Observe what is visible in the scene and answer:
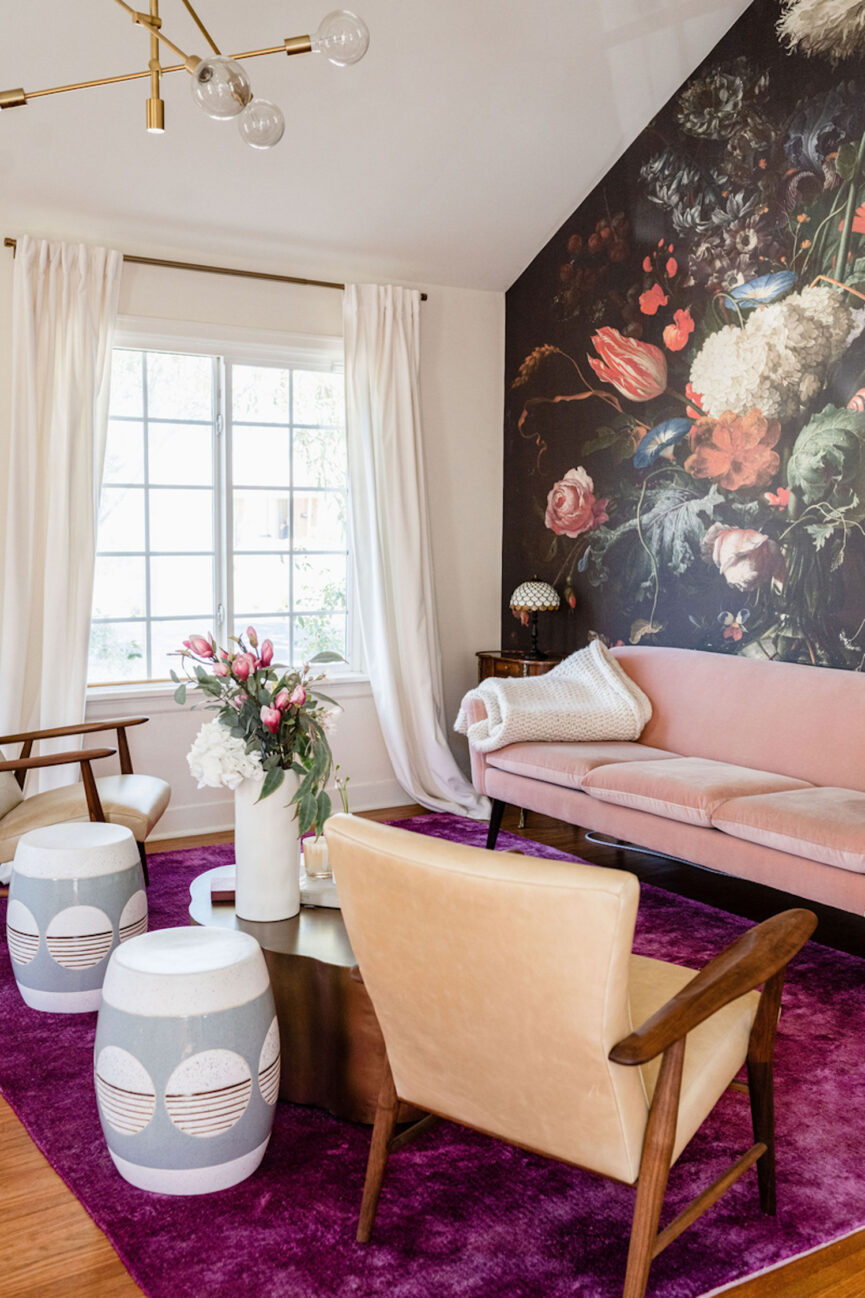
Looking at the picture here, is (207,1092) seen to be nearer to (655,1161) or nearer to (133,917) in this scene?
(655,1161)

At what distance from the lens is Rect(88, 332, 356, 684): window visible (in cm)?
483

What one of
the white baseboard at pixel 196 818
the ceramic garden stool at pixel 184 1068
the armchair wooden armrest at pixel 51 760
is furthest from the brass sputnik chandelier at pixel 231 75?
the white baseboard at pixel 196 818

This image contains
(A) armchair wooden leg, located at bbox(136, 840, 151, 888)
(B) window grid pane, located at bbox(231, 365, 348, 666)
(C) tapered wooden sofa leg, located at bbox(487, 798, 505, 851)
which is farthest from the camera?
(B) window grid pane, located at bbox(231, 365, 348, 666)

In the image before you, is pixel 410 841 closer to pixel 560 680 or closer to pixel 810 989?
pixel 810 989

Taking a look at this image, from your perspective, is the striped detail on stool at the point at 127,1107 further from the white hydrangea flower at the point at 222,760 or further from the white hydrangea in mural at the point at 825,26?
the white hydrangea in mural at the point at 825,26

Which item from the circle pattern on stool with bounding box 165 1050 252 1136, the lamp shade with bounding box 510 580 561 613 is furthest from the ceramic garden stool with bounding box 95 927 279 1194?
the lamp shade with bounding box 510 580 561 613

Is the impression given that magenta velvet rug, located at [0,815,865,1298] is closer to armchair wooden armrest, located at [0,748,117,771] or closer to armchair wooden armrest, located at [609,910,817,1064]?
armchair wooden armrest, located at [609,910,817,1064]

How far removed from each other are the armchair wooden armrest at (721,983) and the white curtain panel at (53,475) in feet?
10.8

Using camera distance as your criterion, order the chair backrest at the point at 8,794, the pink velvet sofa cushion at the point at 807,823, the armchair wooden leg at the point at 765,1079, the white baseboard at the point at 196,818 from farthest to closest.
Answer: the white baseboard at the point at 196,818 < the chair backrest at the point at 8,794 < the pink velvet sofa cushion at the point at 807,823 < the armchair wooden leg at the point at 765,1079

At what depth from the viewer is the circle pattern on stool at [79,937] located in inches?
115

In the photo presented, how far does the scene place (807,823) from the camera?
3.14 meters

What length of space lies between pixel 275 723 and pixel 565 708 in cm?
207

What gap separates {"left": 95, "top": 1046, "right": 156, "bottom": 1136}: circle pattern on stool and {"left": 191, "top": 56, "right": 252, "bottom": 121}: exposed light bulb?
1.89m

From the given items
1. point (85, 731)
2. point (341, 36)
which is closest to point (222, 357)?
point (85, 731)
